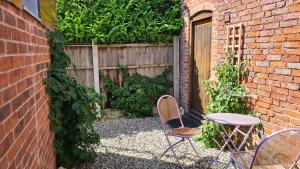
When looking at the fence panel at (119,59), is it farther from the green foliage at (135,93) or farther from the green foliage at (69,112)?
the green foliage at (69,112)

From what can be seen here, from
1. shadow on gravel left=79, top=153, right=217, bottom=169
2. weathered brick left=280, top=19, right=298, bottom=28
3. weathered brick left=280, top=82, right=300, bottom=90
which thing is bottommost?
shadow on gravel left=79, top=153, right=217, bottom=169

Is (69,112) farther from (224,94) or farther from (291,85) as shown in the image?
(291,85)

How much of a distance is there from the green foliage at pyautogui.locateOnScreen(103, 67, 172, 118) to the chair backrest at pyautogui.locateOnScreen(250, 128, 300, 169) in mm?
4110

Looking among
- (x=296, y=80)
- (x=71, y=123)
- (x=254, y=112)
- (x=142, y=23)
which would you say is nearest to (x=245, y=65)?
(x=254, y=112)

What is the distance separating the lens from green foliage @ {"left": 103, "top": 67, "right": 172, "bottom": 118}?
6.15 metres

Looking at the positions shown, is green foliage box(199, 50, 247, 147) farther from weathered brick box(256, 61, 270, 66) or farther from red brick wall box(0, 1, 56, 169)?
red brick wall box(0, 1, 56, 169)

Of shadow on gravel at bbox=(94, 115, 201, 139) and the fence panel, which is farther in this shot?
the fence panel

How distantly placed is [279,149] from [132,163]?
215 centimetres

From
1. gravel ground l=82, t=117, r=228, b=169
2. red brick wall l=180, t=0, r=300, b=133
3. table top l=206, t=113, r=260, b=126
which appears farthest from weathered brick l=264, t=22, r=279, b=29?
gravel ground l=82, t=117, r=228, b=169

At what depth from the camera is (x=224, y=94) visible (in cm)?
398

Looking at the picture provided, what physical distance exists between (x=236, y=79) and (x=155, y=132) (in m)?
1.97

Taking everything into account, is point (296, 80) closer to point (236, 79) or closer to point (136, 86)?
point (236, 79)

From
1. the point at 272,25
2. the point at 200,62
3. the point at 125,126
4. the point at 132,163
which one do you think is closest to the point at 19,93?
the point at 132,163

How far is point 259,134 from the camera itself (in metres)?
3.61
